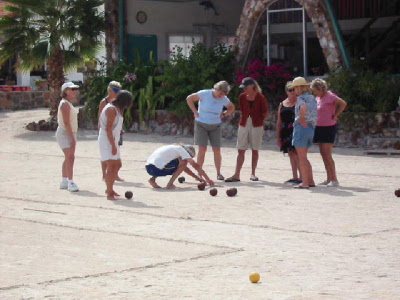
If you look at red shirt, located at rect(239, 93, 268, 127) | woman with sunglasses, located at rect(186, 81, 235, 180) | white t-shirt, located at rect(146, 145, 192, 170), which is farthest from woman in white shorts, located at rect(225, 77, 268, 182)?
white t-shirt, located at rect(146, 145, 192, 170)

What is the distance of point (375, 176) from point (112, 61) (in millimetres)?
13626

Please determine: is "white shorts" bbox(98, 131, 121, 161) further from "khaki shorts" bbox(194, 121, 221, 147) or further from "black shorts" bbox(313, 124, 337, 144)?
"black shorts" bbox(313, 124, 337, 144)

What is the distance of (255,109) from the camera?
14141mm

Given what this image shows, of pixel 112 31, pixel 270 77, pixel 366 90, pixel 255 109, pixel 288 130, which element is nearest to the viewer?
pixel 288 130

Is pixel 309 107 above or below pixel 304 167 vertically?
above

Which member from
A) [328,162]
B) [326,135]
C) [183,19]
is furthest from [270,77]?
[328,162]

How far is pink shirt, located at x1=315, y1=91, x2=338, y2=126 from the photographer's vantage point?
43.9ft

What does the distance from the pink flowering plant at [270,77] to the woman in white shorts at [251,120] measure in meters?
7.41

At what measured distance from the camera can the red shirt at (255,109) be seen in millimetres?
14070

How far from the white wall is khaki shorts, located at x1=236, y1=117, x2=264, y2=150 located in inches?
530

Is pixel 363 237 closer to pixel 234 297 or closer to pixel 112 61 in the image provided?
pixel 234 297

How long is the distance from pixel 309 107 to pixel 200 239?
14.7 feet

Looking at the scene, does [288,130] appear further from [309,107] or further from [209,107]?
[209,107]

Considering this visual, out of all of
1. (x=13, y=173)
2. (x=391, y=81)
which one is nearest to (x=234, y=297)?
(x=13, y=173)
